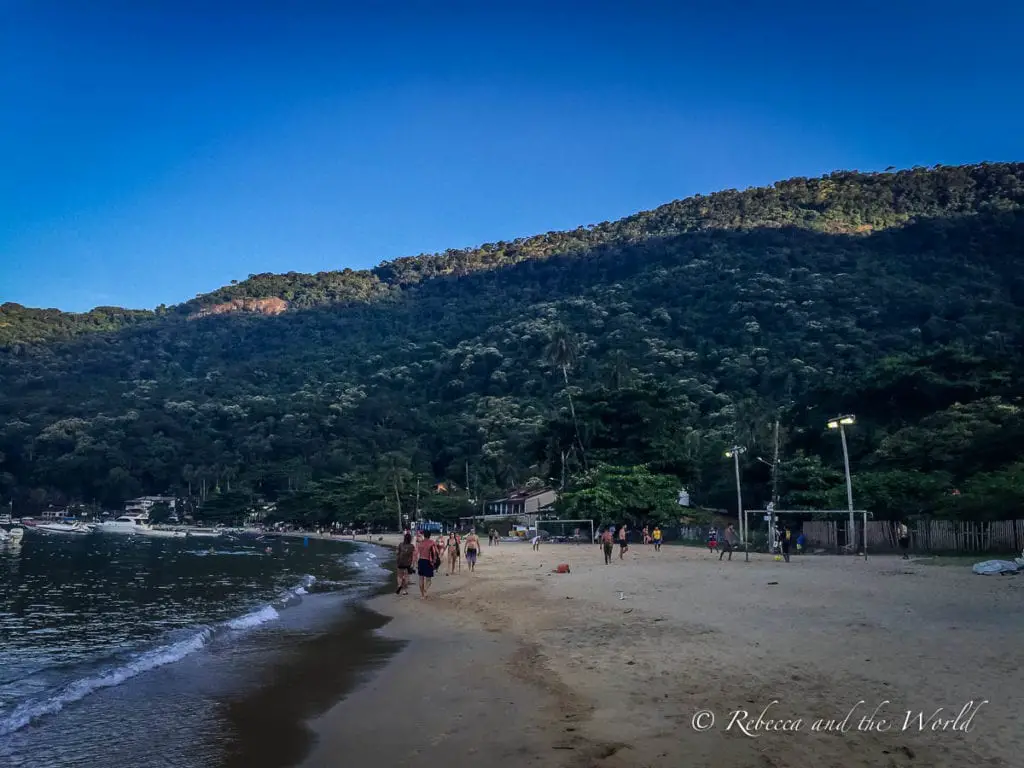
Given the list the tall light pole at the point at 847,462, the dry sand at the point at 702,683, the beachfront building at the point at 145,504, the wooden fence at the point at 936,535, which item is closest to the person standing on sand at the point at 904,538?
the wooden fence at the point at 936,535

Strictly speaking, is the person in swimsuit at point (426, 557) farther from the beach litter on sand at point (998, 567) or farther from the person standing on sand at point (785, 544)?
the beach litter on sand at point (998, 567)

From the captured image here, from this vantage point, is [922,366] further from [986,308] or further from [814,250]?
[814,250]

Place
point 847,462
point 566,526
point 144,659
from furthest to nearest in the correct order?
point 566,526, point 847,462, point 144,659

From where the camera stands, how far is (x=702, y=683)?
7.72m

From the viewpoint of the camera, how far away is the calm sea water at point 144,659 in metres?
7.30

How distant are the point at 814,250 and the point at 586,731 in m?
149

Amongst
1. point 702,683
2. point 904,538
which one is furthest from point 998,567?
point 702,683

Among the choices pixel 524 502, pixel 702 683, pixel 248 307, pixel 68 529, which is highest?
pixel 248 307

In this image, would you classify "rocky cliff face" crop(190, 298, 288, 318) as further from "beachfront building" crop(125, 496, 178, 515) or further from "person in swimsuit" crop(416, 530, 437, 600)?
"person in swimsuit" crop(416, 530, 437, 600)

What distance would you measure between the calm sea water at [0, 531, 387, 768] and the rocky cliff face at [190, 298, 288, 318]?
170500 mm

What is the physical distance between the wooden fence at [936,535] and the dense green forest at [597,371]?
1.73 metres

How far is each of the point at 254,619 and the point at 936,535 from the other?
23.3 m

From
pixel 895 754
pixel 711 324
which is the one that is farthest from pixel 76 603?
pixel 711 324

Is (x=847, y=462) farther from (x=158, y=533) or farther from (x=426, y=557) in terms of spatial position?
(x=158, y=533)
